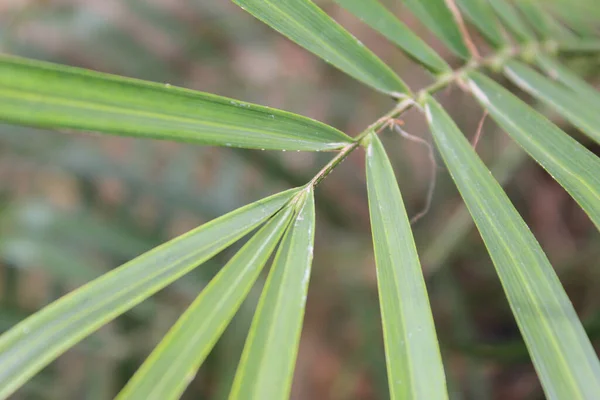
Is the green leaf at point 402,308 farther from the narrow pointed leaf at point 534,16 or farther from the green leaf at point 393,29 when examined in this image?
the narrow pointed leaf at point 534,16

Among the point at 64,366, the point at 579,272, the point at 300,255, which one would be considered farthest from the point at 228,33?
the point at 300,255

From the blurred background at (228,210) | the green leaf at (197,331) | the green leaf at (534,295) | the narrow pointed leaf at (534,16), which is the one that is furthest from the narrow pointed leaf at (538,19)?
the green leaf at (197,331)

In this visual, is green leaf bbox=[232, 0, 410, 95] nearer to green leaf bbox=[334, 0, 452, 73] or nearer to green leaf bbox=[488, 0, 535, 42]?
green leaf bbox=[334, 0, 452, 73]

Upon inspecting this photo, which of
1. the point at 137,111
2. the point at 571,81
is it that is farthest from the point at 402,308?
the point at 571,81

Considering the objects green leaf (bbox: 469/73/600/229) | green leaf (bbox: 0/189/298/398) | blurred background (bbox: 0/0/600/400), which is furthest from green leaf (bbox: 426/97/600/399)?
blurred background (bbox: 0/0/600/400)

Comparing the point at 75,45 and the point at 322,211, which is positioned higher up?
the point at 75,45

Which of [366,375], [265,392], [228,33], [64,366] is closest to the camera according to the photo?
[265,392]

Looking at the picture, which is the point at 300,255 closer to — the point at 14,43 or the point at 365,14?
the point at 365,14
